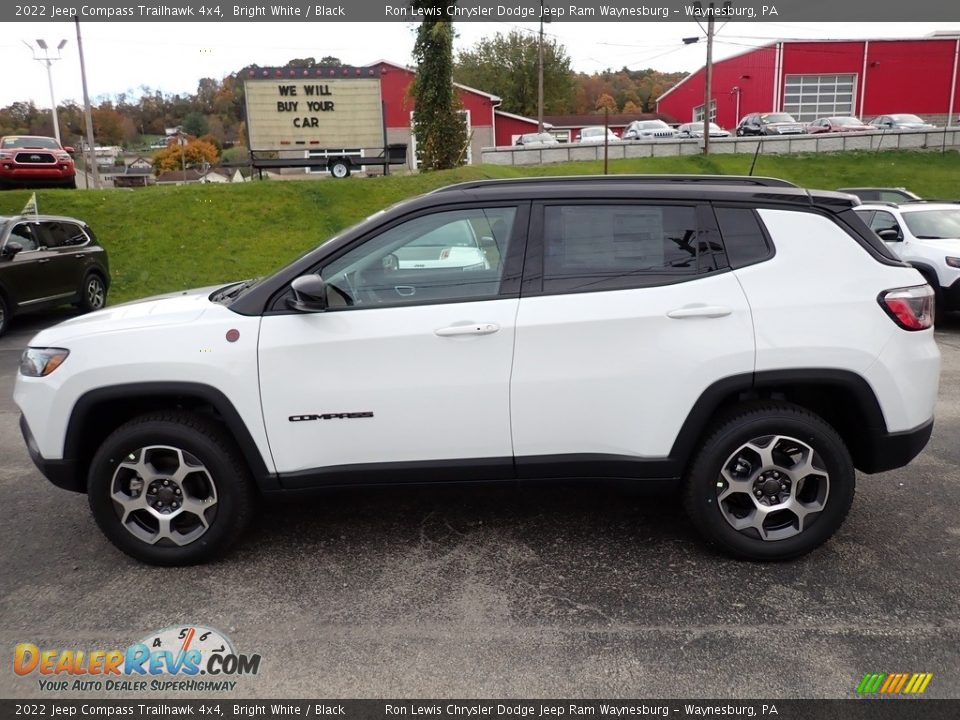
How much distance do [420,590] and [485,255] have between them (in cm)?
162

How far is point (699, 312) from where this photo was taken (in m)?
3.46

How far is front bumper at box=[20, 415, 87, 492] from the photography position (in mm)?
3662

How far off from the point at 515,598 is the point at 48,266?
10362mm

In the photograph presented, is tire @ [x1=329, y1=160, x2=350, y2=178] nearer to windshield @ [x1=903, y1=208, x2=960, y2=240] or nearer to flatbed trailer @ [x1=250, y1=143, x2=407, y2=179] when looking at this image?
flatbed trailer @ [x1=250, y1=143, x2=407, y2=179]

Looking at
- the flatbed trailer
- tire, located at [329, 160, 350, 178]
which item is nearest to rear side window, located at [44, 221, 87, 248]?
the flatbed trailer

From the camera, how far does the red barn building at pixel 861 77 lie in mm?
44969

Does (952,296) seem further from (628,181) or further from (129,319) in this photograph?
(129,319)

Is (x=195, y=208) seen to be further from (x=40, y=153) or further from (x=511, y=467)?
(x=511, y=467)

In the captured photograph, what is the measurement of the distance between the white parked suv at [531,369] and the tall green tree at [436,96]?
17010 mm

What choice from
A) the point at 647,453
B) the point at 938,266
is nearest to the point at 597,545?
the point at 647,453

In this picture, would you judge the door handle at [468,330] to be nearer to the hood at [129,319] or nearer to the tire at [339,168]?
the hood at [129,319]

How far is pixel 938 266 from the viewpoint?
31.6 feet

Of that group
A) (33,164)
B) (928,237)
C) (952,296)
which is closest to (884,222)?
(928,237)

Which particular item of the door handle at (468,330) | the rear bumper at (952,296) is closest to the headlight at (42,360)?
the door handle at (468,330)
